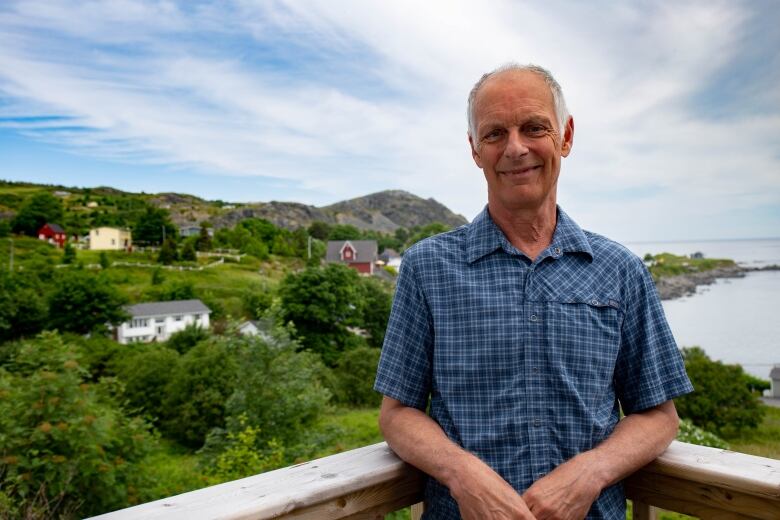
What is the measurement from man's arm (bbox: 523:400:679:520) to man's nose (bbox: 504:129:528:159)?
2.53 ft

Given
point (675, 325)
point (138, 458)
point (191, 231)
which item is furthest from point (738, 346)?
point (191, 231)

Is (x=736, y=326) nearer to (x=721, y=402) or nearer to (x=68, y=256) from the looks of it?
(x=721, y=402)

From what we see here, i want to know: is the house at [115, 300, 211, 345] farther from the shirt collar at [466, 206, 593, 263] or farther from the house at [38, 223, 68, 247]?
the house at [38, 223, 68, 247]

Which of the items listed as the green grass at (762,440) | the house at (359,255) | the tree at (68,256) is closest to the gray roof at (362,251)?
the house at (359,255)

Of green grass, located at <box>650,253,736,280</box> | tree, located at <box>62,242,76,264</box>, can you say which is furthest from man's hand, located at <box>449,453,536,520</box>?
green grass, located at <box>650,253,736,280</box>

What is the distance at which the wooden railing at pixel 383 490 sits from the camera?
3.92ft

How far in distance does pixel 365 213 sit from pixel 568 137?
450ft

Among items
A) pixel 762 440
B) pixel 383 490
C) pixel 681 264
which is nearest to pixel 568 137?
pixel 383 490

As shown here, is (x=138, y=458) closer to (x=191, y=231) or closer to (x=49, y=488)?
(x=49, y=488)

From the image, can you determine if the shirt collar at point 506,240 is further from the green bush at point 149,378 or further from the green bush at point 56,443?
the green bush at point 149,378

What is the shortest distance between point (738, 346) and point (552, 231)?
113 feet

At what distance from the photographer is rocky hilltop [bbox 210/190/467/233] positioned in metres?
106

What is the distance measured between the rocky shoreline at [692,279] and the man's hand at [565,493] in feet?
163

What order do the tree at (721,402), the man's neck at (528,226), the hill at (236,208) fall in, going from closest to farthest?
the man's neck at (528,226), the tree at (721,402), the hill at (236,208)
